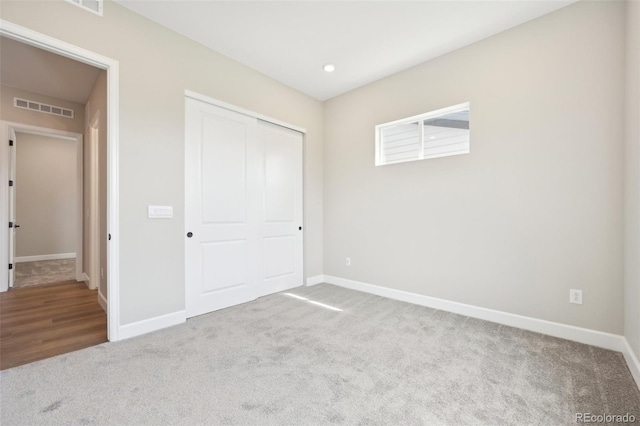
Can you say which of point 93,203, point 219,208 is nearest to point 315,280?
point 219,208

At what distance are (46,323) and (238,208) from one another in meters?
2.24

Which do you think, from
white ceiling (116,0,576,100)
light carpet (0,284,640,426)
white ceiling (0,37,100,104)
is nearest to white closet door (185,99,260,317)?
light carpet (0,284,640,426)

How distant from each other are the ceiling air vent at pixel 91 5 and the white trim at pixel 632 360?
4868 millimetres

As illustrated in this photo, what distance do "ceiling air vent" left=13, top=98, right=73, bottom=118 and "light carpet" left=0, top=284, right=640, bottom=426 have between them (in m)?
4.02

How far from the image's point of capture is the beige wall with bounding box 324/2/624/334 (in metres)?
2.30

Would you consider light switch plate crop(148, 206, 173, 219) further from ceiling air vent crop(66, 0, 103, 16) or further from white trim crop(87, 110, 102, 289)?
white trim crop(87, 110, 102, 289)

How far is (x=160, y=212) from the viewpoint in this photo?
8.88 feet

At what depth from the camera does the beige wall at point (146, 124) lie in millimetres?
2354

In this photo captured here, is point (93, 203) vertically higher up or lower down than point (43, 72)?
lower down

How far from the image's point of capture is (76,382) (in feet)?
5.92

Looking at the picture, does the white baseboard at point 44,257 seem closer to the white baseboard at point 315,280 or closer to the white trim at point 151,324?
the white trim at point 151,324

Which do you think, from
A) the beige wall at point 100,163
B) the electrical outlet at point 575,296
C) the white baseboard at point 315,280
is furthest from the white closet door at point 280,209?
the electrical outlet at point 575,296

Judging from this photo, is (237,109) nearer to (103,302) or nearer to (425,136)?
(425,136)

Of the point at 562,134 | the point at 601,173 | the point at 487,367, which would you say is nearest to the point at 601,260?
the point at 601,173
